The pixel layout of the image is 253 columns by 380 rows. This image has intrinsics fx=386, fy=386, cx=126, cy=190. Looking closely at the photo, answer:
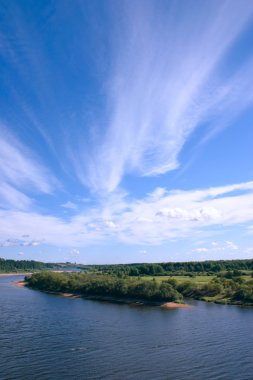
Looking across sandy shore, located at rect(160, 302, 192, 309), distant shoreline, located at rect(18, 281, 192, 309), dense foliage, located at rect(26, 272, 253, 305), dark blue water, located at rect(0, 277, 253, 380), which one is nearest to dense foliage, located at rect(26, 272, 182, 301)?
dense foliage, located at rect(26, 272, 253, 305)

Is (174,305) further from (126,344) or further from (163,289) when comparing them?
(126,344)

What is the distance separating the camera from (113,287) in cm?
12750

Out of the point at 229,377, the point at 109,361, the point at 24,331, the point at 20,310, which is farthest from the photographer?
the point at 20,310

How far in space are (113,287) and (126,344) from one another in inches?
2602

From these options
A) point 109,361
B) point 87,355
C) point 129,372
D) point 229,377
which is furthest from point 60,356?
point 229,377

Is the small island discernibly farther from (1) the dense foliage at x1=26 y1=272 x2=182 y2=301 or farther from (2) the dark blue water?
(2) the dark blue water

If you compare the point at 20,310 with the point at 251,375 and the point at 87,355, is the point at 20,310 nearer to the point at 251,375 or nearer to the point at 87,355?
the point at 87,355

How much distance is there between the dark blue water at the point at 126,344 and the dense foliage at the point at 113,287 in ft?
47.2

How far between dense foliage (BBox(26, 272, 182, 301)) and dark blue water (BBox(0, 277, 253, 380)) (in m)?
14.4

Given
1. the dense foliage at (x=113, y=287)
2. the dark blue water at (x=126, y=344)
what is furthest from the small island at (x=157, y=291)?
the dark blue water at (x=126, y=344)

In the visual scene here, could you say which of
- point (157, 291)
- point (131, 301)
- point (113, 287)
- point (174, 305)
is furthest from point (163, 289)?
point (113, 287)

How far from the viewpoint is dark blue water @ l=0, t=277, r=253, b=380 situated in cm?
4872

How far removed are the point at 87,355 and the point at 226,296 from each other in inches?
2873

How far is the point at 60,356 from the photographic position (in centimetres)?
5541
